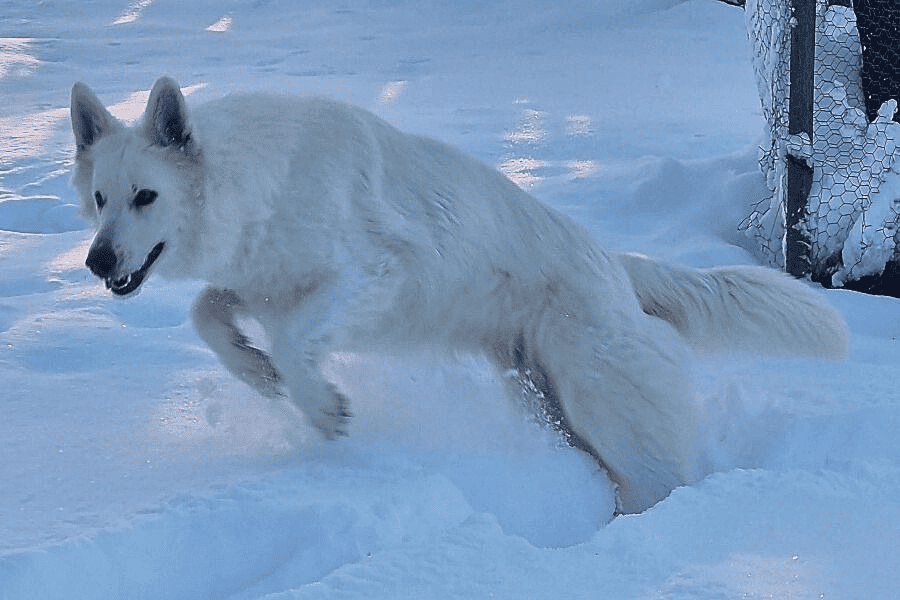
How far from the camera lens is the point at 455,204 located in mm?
3541

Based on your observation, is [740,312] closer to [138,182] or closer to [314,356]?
[314,356]

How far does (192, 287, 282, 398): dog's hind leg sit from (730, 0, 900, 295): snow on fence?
3143 millimetres

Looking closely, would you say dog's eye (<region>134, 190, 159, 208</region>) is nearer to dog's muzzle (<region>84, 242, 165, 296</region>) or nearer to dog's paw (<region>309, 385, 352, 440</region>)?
dog's muzzle (<region>84, 242, 165, 296</region>)

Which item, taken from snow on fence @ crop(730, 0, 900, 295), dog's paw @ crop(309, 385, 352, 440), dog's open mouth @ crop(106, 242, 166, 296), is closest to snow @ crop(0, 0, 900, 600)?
dog's paw @ crop(309, 385, 352, 440)

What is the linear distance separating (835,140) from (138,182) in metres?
3.86

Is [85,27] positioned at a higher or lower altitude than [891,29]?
lower

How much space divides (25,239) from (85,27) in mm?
10774

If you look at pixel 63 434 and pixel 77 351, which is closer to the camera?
pixel 63 434

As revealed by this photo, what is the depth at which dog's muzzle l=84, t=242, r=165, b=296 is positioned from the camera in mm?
3092

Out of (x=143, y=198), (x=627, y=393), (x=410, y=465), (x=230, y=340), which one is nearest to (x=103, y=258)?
(x=143, y=198)

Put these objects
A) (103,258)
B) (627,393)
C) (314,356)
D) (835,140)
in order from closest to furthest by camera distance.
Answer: (103,258) → (314,356) → (627,393) → (835,140)

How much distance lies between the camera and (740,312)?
3674 mm

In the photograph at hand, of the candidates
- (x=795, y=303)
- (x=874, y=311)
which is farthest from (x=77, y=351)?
(x=874, y=311)

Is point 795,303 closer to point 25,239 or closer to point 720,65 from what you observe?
point 25,239
